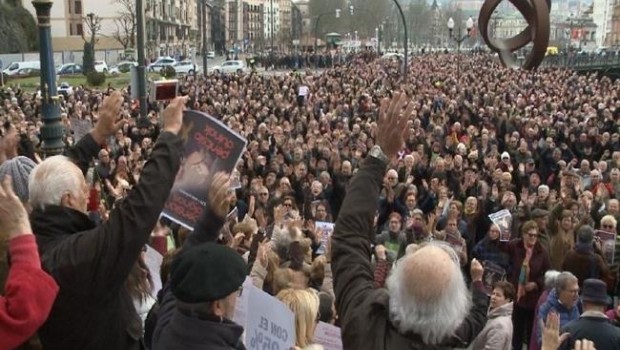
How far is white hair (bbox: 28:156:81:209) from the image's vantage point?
115 inches

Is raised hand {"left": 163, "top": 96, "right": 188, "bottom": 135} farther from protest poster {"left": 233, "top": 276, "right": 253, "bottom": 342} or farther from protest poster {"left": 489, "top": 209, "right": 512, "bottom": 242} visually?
protest poster {"left": 489, "top": 209, "right": 512, "bottom": 242}

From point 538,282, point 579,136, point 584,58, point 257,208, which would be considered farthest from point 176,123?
point 584,58

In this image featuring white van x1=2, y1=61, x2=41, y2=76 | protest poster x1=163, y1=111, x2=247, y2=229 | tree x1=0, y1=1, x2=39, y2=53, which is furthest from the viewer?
tree x1=0, y1=1, x2=39, y2=53

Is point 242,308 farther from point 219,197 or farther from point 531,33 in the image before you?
point 531,33

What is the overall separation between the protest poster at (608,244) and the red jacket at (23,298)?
6675 mm

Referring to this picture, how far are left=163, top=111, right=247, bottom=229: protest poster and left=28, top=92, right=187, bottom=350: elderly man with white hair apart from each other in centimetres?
68

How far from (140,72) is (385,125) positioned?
40.1ft

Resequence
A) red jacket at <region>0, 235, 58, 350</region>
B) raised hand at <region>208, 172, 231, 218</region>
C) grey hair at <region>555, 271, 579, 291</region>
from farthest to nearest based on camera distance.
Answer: grey hair at <region>555, 271, 579, 291</region>, raised hand at <region>208, 172, 231, 218</region>, red jacket at <region>0, 235, 58, 350</region>

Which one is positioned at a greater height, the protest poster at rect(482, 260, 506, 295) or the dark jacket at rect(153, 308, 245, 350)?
the dark jacket at rect(153, 308, 245, 350)

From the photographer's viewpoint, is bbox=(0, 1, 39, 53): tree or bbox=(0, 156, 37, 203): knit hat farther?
bbox=(0, 1, 39, 53): tree

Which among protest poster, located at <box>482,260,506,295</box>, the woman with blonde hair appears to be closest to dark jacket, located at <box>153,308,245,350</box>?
the woman with blonde hair

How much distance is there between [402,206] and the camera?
32.8 feet

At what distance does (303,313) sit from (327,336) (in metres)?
0.21

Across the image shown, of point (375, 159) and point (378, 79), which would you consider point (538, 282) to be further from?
point (378, 79)
